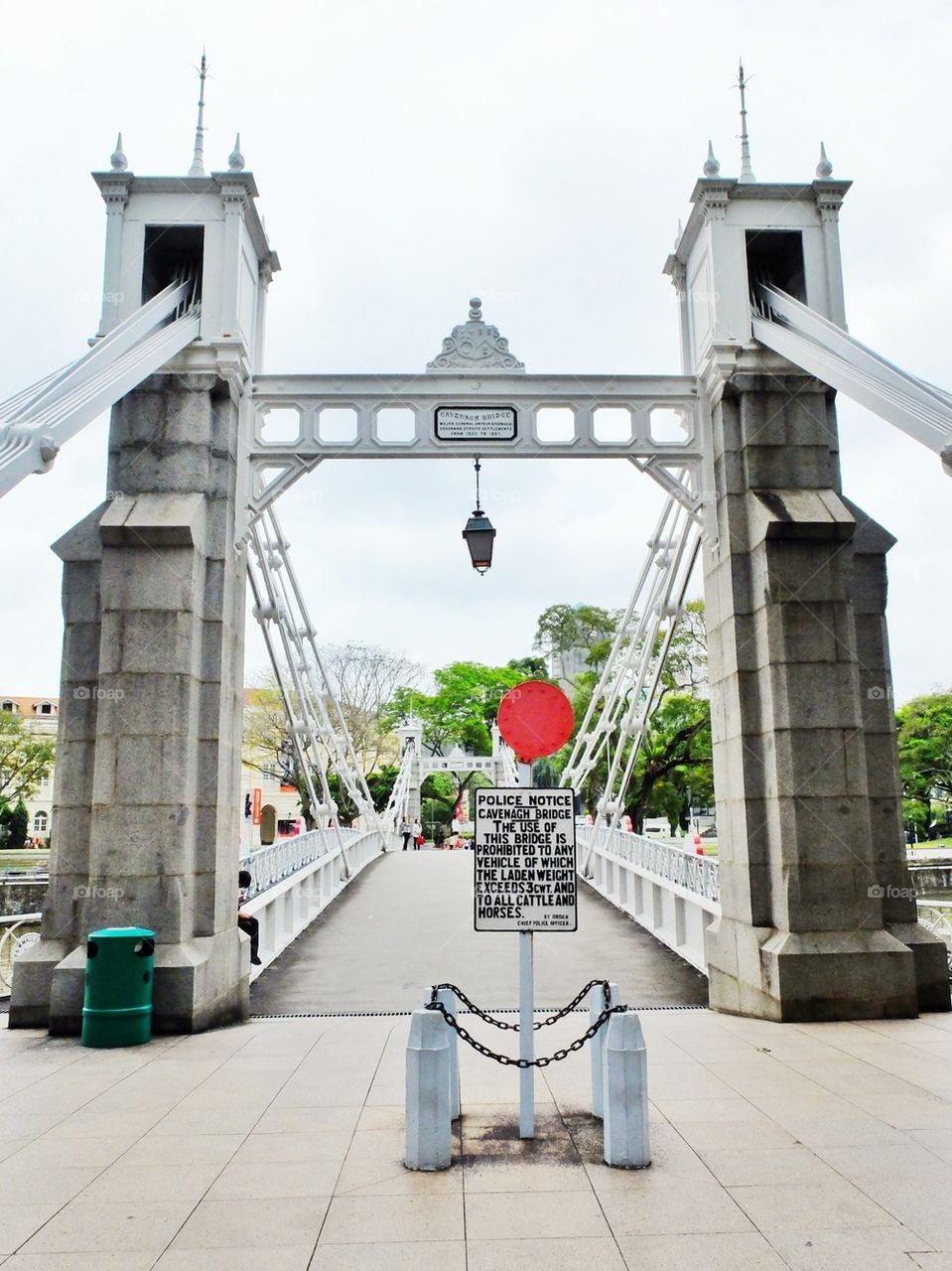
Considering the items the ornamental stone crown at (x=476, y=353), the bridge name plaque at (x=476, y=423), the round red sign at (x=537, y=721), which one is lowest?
the round red sign at (x=537, y=721)

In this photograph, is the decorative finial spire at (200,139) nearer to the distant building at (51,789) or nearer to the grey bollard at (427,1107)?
the grey bollard at (427,1107)

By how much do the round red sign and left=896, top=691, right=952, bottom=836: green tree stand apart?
3916 centimetres

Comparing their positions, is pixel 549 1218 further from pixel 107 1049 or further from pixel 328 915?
pixel 328 915

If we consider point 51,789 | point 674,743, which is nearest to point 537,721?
point 674,743

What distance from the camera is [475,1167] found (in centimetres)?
471

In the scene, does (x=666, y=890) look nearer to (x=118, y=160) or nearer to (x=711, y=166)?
(x=711, y=166)

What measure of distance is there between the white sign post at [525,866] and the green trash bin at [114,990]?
345cm

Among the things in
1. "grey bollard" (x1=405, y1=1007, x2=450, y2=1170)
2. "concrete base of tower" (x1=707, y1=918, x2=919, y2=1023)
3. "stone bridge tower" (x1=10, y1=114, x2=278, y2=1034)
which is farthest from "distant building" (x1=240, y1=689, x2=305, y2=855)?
→ "grey bollard" (x1=405, y1=1007, x2=450, y2=1170)

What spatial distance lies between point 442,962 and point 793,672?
226 inches

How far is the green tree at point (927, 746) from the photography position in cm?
4050

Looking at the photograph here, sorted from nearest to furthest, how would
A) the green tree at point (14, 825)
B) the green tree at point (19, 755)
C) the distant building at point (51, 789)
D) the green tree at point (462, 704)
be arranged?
the green tree at point (19, 755) → the green tree at point (14, 825) → the distant building at point (51, 789) → the green tree at point (462, 704)

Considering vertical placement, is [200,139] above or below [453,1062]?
above

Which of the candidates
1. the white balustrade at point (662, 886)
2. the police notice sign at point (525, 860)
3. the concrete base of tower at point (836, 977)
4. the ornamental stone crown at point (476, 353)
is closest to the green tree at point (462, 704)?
the white balustrade at point (662, 886)

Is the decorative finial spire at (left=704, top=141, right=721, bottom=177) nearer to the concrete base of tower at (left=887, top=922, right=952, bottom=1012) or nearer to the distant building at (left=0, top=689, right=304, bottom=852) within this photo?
the concrete base of tower at (left=887, top=922, right=952, bottom=1012)
